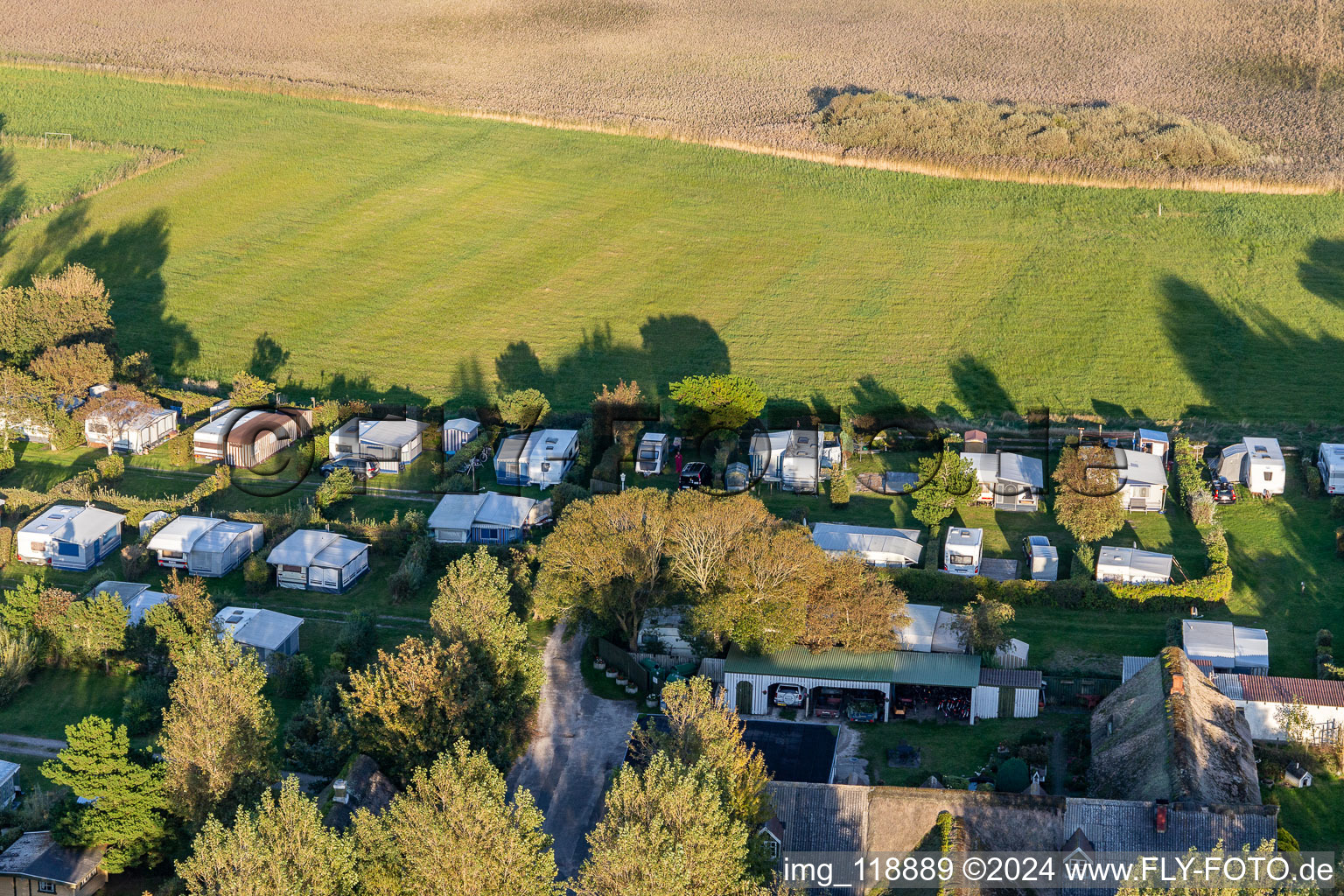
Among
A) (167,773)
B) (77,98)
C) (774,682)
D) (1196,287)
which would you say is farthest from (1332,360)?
(77,98)

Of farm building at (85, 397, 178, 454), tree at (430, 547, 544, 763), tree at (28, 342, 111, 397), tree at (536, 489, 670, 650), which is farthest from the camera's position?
tree at (28, 342, 111, 397)

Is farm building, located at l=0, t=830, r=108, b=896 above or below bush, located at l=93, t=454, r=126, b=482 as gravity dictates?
below

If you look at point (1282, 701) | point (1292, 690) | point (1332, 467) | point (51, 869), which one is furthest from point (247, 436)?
point (1332, 467)

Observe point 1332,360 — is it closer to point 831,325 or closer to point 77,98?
point 831,325

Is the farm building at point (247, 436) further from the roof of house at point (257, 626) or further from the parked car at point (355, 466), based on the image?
the roof of house at point (257, 626)

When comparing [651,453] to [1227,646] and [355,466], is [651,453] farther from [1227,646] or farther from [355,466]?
[1227,646]

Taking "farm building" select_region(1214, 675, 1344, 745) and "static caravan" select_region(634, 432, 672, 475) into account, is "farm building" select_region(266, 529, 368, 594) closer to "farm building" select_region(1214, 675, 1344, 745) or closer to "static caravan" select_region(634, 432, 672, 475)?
"static caravan" select_region(634, 432, 672, 475)

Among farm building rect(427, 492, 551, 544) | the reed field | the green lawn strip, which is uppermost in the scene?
the reed field

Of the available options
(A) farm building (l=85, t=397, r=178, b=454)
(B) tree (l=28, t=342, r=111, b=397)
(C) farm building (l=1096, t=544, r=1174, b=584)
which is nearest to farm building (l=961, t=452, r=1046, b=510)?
(C) farm building (l=1096, t=544, r=1174, b=584)
